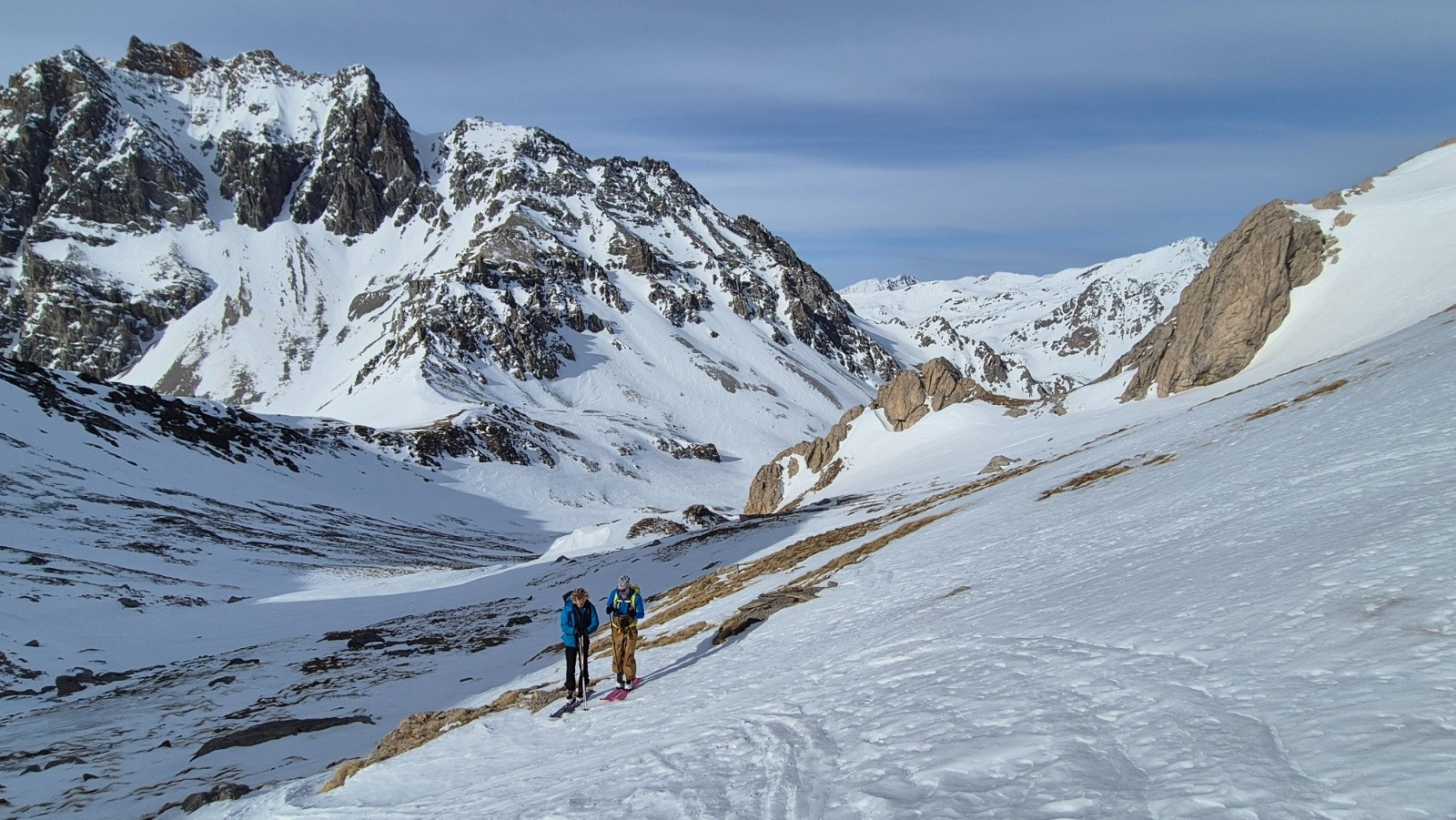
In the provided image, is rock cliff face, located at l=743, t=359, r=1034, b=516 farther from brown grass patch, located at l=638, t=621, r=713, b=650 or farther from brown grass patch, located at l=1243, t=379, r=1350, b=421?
brown grass patch, located at l=638, t=621, r=713, b=650

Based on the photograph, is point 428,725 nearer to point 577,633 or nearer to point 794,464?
point 577,633

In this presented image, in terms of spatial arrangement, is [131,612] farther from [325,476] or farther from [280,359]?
[280,359]

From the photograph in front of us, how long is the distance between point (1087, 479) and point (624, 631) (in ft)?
51.5

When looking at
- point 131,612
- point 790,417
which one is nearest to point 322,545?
point 131,612

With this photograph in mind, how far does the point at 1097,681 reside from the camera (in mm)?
7059

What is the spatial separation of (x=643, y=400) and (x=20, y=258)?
17283 cm

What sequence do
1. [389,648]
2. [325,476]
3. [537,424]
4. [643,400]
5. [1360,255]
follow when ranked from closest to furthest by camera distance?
[389,648] → [1360,255] → [325,476] → [537,424] → [643,400]

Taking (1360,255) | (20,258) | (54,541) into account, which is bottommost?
(54,541)

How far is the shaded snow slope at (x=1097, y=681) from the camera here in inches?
200

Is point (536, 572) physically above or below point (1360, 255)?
below

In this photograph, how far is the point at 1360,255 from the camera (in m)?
38.3

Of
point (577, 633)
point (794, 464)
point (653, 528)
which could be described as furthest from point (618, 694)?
point (794, 464)

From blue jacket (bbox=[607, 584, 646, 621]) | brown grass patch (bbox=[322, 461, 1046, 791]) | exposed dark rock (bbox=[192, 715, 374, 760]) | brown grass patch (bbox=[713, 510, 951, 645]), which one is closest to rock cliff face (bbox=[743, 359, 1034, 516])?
brown grass patch (bbox=[322, 461, 1046, 791])

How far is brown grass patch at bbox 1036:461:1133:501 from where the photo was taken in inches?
852
